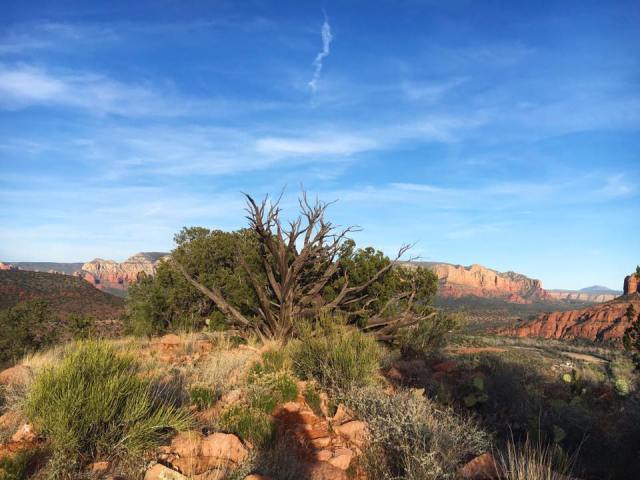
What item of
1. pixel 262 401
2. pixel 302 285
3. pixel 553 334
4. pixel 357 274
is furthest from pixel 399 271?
pixel 553 334

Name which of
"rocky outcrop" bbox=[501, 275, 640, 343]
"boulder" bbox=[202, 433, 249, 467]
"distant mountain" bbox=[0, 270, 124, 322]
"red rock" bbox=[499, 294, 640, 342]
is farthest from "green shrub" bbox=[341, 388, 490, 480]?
"rocky outcrop" bbox=[501, 275, 640, 343]

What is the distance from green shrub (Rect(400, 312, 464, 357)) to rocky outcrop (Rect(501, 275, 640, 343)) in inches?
1881

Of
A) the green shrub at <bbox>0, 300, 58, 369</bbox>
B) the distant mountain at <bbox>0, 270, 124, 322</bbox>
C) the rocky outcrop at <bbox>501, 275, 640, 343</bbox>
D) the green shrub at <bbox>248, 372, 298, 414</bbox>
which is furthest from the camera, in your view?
the rocky outcrop at <bbox>501, 275, 640, 343</bbox>

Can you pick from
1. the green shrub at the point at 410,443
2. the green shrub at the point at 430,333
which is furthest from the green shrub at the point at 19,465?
the green shrub at the point at 430,333

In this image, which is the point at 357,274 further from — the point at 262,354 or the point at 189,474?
the point at 189,474

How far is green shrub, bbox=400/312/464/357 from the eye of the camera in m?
14.5

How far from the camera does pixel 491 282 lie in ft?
558

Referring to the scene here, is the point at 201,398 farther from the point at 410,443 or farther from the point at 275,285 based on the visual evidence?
the point at 275,285

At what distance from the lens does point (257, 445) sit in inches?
205

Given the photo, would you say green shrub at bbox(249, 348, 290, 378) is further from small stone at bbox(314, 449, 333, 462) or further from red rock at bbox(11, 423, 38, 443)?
red rock at bbox(11, 423, 38, 443)

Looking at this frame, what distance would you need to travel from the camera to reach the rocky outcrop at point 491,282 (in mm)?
158625

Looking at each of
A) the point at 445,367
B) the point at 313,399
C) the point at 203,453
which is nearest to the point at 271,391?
the point at 313,399

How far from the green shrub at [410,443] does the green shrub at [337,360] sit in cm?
100

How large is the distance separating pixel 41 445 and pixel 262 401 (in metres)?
2.75
